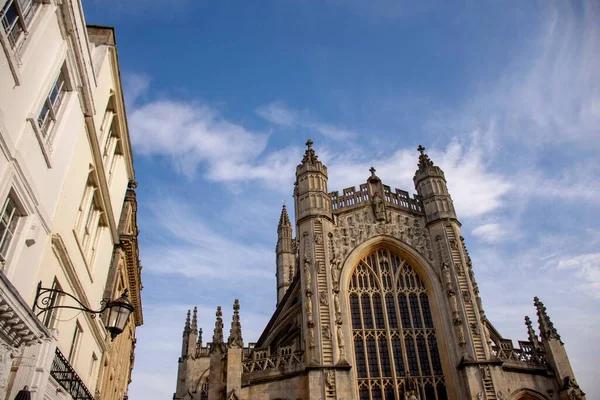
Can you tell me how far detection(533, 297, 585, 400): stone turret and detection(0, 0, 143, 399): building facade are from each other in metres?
19.7

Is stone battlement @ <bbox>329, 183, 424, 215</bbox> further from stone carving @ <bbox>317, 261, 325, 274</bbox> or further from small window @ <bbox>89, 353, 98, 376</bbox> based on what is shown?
small window @ <bbox>89, 353, 98, 376</bbox>

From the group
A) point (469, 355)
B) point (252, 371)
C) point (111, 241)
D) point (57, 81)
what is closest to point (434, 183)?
point (469, 355)

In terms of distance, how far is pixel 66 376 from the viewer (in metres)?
10.9

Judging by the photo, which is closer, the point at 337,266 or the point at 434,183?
the point at 337,266

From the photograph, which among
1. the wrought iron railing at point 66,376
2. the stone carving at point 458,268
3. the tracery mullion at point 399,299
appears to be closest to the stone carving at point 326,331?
the tracery mullion at point 399,299

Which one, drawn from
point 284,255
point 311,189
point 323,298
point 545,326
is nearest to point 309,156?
point 311,189

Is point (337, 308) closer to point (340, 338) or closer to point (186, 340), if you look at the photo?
point (340, 338)

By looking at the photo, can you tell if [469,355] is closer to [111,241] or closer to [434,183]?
[434,183]

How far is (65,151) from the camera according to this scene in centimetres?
1028

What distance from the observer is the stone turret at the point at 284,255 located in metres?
47.2

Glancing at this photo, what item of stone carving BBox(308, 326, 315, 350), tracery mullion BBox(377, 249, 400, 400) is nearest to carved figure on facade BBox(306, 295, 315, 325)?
stone carving BBox(308, 326, 315, 350)

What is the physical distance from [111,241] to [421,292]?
15.5 metres

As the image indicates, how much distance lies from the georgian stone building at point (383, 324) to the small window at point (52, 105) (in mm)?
14354

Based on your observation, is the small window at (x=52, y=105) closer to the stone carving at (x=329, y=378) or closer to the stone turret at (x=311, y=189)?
the stone carving at (x=329, y=378)
